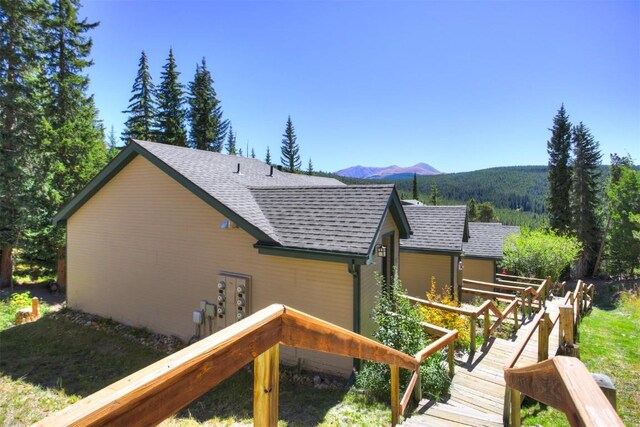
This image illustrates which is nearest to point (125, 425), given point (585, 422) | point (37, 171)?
point (585, 422)

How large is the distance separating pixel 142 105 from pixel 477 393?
105ft

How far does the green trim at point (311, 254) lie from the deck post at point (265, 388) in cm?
496

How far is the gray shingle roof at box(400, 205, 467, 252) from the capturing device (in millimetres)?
12031

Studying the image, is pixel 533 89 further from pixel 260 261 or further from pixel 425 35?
pixel 260 261

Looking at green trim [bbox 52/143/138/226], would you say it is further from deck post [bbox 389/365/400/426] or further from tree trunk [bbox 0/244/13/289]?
deck post [bbox 389/365/400/426]

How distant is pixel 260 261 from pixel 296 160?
44.6 meters

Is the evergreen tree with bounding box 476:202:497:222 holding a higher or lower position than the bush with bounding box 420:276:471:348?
higher

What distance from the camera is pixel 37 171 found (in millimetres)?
17266

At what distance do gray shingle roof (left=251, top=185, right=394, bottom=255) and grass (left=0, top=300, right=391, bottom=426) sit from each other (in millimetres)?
2833

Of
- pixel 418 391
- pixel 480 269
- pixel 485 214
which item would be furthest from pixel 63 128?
pixel 485 214

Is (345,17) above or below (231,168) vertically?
above

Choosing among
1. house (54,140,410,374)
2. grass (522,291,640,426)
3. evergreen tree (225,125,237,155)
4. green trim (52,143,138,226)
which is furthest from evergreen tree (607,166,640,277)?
evergreen tree (225,125,237,155)

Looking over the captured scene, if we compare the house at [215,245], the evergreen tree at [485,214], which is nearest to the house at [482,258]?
the house at [215,245]

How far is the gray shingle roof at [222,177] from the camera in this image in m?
8.20
